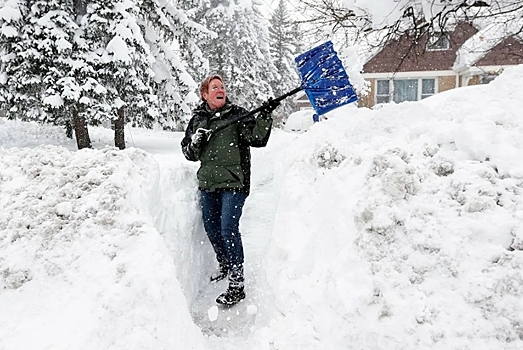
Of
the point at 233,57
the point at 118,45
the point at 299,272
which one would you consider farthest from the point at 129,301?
the point at 233,57

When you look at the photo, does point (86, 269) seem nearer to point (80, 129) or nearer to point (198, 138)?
point (198, 138)

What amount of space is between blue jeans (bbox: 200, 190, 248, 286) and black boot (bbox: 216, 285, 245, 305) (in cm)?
4

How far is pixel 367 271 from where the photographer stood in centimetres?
222

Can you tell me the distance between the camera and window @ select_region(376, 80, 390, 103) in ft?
68.6

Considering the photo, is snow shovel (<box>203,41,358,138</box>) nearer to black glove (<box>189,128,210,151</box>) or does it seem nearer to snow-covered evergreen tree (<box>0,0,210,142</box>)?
black glove (<box>189,128,210,151</box>)

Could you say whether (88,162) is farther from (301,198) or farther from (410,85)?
(410,85)

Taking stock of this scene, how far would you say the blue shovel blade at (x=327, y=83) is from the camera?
4.02m

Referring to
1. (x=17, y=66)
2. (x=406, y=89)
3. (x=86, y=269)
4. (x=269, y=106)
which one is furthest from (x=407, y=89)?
(x=86, y=269)

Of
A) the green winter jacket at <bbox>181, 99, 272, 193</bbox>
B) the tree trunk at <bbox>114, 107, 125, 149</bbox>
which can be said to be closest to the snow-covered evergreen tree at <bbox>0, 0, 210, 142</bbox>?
the tree trunk at <bbox>114, 107, 125, 149</bbox>

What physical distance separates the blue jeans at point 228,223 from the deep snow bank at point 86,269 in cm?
59

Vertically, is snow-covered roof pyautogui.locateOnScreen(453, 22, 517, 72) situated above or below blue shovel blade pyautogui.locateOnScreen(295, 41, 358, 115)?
above

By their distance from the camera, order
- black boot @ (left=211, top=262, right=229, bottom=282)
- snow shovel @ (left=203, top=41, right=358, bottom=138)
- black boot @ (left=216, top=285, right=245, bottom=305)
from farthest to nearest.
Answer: snow shovel @ (left=203, top=41, right=358, bottom=138), black boot @ (left=211, top=262, right=229, bottom=282), black boot @ (left=216, top=285, right=245, bottom=305)

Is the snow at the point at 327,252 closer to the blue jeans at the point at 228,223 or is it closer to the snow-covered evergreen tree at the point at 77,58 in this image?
the blue jeans at the point at 228,223

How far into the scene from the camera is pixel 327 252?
2.65 m
